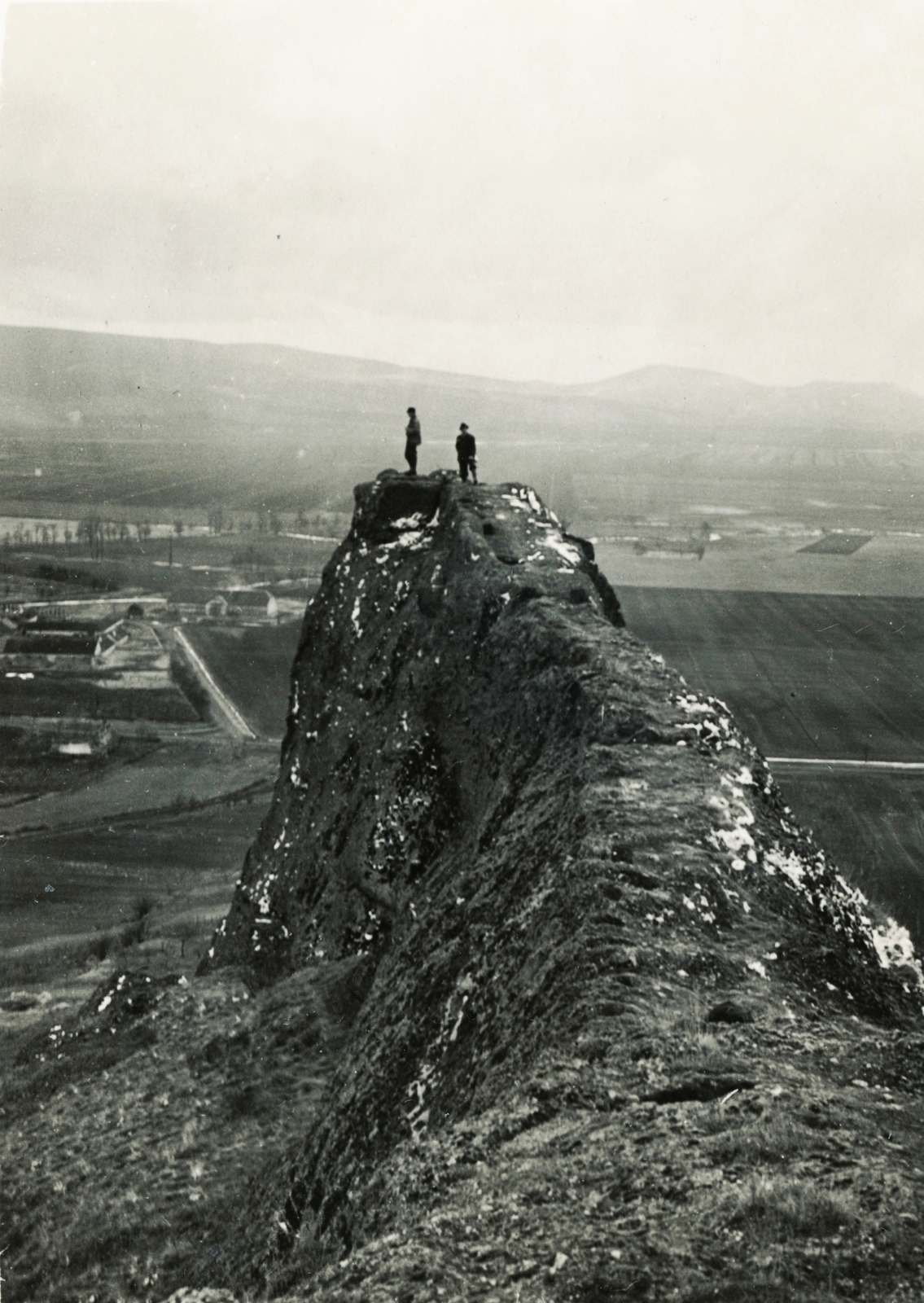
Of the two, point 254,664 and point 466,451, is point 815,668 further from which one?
point 254,664

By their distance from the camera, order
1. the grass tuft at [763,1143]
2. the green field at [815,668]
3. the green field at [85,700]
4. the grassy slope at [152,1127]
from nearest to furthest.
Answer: the grass tuft at [763,1143], the grassy slope at [152,1127], the green field at [815,668], the green field at [85,700]

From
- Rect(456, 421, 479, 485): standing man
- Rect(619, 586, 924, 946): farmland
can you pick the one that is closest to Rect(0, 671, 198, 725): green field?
Rect(619, 586, 924, 946): farmland

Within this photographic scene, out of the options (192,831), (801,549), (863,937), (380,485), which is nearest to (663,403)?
(801,549)

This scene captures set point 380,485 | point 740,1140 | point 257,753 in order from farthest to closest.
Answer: point 257,753, point 380,485, point 740,1140

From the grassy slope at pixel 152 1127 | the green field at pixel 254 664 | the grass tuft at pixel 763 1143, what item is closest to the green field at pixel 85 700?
the green field at pixel 254 664

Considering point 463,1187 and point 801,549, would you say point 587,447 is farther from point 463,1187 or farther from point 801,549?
point 463,1187

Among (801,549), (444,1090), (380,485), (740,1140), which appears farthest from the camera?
(801,549)

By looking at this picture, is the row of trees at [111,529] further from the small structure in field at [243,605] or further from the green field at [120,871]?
the green field at [120,871]
